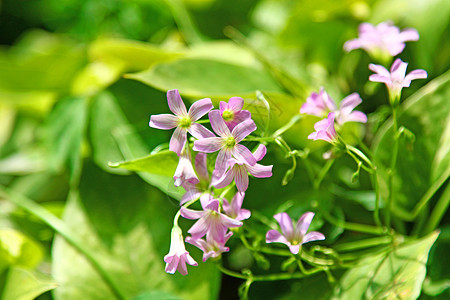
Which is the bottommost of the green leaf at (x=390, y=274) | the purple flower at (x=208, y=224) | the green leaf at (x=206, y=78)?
the green leaf at (x=390, y=274)

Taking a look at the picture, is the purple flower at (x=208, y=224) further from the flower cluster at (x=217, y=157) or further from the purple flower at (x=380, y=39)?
the purple flower at (x=380, y=39)

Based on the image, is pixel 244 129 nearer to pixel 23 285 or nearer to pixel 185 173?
pixel 185 173

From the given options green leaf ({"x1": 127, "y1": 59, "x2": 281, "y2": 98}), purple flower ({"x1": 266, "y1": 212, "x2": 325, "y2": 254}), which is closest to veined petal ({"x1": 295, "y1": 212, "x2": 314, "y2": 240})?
purple flower ({"x1": 266, "y1": 212, "x2": 325, "y2": 254})

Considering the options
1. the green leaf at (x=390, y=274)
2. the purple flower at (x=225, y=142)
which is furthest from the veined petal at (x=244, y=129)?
the green leaf at (x=390, y=274)

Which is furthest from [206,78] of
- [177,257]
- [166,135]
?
[177,257]

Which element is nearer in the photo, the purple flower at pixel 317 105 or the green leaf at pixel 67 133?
the purple flower at pixel 317 105

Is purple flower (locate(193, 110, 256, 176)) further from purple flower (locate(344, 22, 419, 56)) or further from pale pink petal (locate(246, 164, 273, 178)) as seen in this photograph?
purple flower (locate(344, 22, 419, 56))
